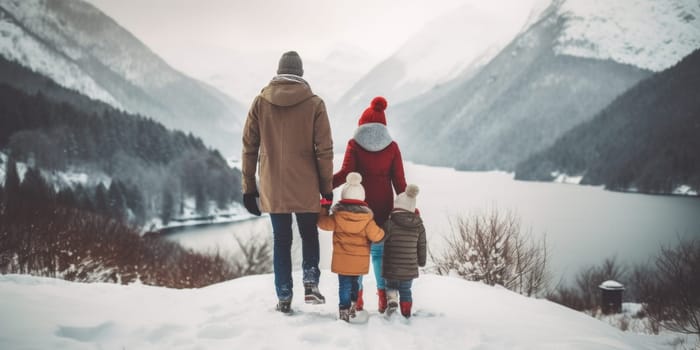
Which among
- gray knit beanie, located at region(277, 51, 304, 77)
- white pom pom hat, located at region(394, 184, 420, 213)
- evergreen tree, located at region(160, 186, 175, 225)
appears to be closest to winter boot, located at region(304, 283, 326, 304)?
white pom pom hat, located at region(394, 184, 420, 213)

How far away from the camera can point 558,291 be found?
23969mm

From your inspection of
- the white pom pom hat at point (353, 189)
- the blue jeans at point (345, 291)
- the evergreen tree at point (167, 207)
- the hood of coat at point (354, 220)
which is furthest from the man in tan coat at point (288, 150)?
the evergreen tree at point (167, 207)

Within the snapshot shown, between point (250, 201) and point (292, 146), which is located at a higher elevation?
point (292, 146)

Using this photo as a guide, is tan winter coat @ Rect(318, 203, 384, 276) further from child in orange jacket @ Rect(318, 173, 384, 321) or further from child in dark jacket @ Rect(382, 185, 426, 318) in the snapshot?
child in dark jacket @ Rect(382, 185, 426, 318)

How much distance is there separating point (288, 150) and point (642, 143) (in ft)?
362

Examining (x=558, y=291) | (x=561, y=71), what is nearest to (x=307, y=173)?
(x=558, y=291)

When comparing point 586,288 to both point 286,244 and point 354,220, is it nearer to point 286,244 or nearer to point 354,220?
point 354,220

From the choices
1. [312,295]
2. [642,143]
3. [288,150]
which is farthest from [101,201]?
[642,143]

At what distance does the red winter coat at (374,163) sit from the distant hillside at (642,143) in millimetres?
89932

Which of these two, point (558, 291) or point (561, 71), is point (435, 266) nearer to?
point (558, 291)

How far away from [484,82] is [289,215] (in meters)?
209

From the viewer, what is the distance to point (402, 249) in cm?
386

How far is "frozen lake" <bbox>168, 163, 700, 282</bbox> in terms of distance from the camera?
35.4m

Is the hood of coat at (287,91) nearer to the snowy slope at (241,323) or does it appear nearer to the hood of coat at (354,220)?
the hood of coat at (354,220)
